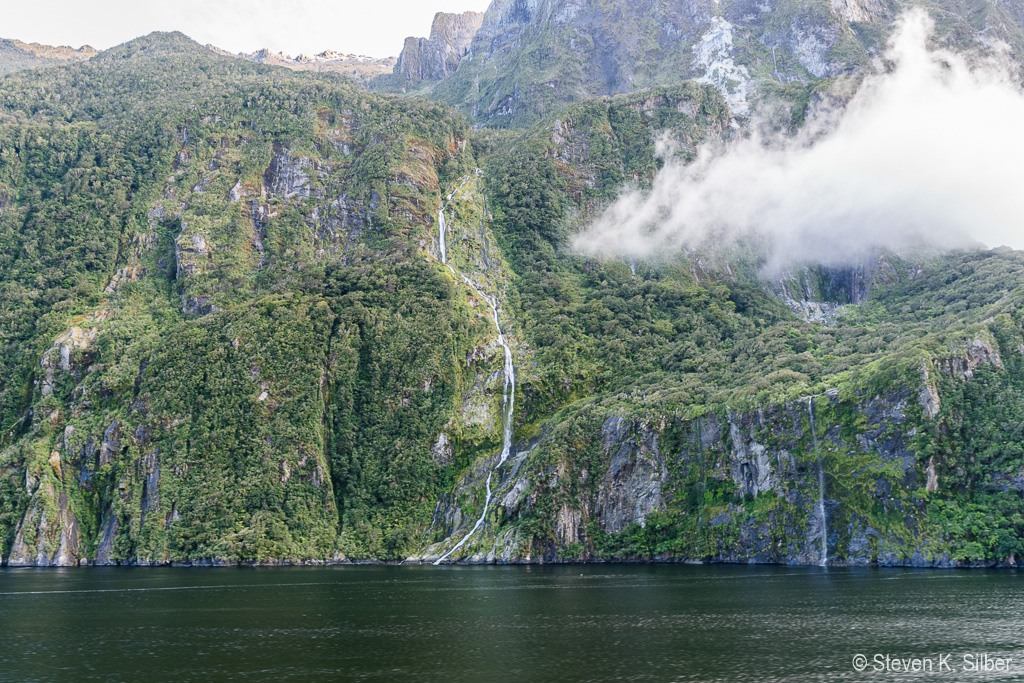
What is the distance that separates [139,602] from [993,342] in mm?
138416

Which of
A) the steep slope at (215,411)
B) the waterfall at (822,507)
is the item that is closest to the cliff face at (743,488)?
the waterfall at (822,507)

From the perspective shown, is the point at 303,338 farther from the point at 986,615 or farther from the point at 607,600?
the point at 986,615

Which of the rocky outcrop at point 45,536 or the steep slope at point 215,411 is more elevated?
the steep slope at point 215,411

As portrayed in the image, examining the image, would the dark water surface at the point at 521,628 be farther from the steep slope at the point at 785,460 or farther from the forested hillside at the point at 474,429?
the forested hillside at the point at 474,429

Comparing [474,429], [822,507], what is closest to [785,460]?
[822,507]

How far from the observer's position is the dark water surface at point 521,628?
50.0 m

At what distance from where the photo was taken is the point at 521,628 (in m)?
64.6

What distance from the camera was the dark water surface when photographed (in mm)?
49969

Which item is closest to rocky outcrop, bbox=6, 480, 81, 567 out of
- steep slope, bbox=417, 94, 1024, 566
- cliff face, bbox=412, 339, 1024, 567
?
steep slope, bbox=417, 94, 1024, 566

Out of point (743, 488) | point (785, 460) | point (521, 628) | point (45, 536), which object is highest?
point (785, 460)

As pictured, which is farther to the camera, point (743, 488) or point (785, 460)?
point (743, 488)

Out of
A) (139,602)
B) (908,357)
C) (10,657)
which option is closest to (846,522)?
(908,357)

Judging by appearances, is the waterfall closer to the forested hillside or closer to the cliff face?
the cliff face

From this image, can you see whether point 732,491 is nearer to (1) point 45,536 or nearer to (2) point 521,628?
(2) point 521,628
